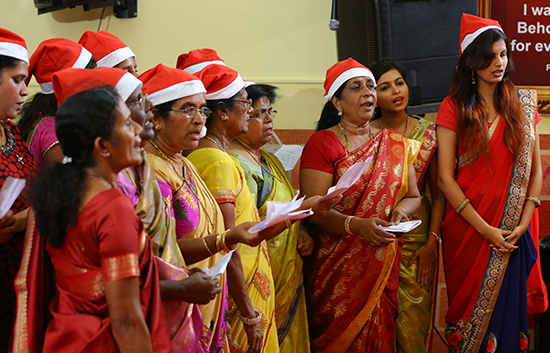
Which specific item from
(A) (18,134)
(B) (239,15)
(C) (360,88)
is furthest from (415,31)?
(A) (18,134)

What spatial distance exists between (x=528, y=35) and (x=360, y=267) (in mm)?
2070

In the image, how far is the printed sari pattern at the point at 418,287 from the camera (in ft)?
9.24

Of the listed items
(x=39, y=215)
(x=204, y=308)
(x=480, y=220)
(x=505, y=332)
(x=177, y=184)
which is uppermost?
(x=39, y=215)

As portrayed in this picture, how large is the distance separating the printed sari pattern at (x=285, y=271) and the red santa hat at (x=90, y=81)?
3.48 ft

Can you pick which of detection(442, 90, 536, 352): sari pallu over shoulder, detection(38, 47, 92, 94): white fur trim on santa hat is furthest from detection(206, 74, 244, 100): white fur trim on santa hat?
detection(442, 90, 536, 352): sari pallu over shoulder

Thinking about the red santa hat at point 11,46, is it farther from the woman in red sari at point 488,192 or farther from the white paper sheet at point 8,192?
the woman in red sari at point 488,192

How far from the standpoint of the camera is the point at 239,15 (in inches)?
158

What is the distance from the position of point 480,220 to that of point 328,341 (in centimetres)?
95

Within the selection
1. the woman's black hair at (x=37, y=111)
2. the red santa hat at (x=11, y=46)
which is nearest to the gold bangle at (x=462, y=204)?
the woman's black hair at (x=37, y=111)

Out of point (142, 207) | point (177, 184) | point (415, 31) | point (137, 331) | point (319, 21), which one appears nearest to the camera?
point (137, 331)

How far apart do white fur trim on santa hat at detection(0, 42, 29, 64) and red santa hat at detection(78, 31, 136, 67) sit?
2.83 ft

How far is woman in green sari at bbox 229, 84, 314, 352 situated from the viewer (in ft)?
8.55

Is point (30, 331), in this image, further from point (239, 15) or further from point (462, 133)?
point (239, 15)

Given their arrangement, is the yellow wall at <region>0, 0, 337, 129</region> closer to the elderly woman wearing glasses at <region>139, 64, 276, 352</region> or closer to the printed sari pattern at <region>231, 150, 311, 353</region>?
the printed sari pattern at <region>231, 150, 311, 353</region>
